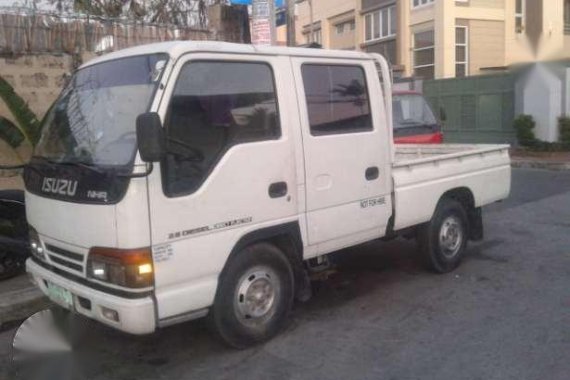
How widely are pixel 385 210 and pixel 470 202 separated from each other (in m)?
1.58

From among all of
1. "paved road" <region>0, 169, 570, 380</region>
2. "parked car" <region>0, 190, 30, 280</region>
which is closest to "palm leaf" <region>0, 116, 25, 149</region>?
"parked car" <region>0, 190, 30, 280</region>

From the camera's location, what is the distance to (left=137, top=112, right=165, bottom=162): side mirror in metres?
3.40

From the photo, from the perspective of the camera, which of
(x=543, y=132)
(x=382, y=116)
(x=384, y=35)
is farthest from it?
(x=384, y=35)

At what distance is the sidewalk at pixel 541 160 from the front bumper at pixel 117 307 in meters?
13.0

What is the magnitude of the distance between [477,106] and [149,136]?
56.2 feet

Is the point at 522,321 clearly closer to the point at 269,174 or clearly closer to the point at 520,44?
the point at 269,174

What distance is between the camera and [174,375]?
4055mm

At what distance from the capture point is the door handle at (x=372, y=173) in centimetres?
498

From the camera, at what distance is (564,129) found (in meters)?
16.2

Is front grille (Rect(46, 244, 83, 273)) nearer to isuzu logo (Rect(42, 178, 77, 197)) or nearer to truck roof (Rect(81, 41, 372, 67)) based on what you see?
isuzu logo (Rect(42, 178, 77, 197))

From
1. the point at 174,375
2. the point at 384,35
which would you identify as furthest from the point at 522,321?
the point at 384,35

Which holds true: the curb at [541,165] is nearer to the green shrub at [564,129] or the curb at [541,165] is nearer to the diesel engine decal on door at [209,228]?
the green shrub at [564,129]

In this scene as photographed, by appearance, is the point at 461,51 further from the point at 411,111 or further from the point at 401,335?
the point at 401,335

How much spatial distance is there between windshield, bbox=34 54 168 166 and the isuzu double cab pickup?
10 millimetres
